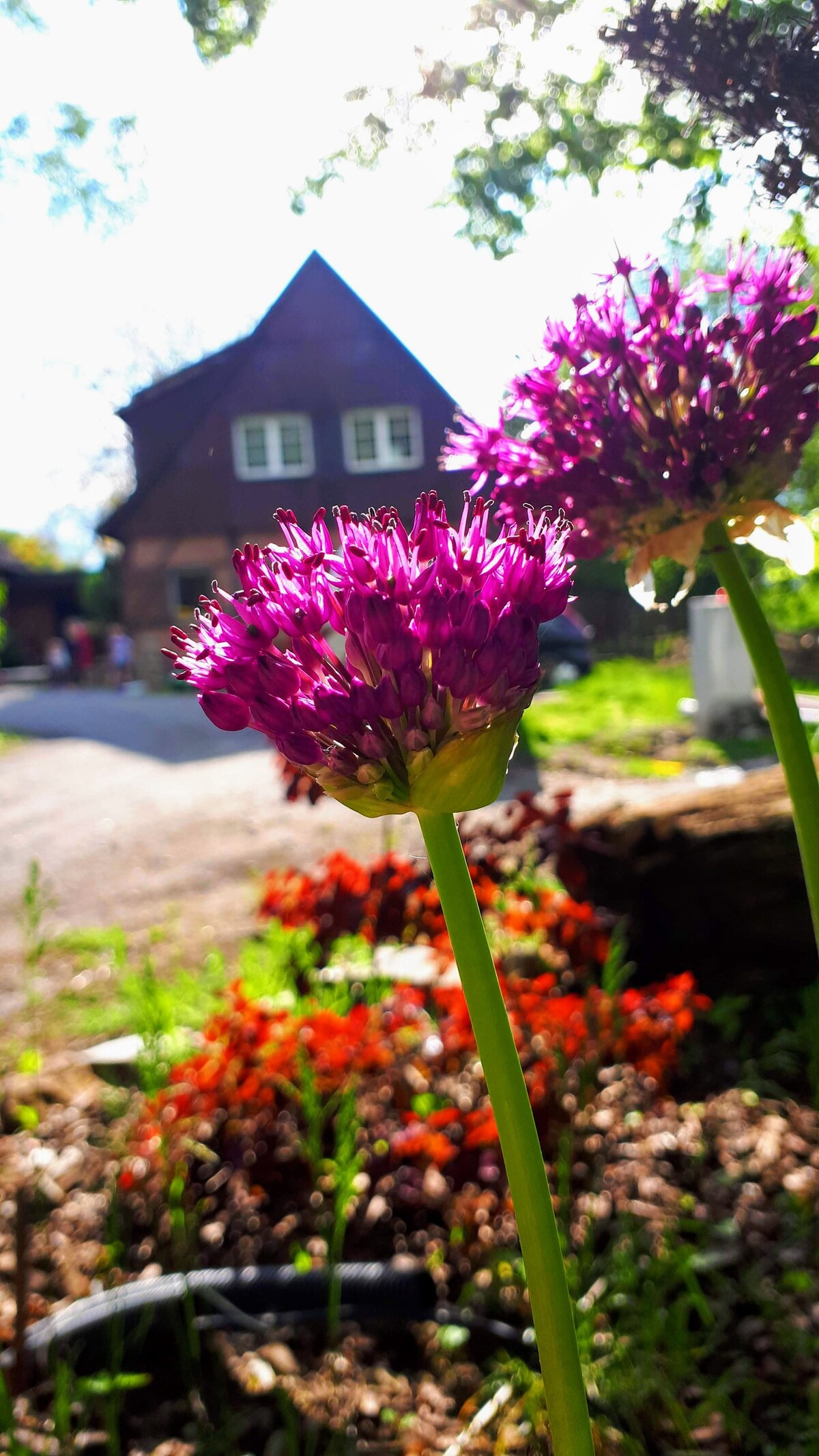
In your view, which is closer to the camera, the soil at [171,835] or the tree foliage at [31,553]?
the soil at [171,835]

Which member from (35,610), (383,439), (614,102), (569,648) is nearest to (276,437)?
(383,439)

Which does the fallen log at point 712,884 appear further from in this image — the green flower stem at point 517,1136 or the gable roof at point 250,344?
the green flower stem at point 517,1136

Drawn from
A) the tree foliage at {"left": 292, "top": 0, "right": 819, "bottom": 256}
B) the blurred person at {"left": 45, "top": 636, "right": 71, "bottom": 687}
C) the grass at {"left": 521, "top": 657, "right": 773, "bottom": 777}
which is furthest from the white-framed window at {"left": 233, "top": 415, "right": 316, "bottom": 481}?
the blurred person at {"left": 45, "top": 636, "right": 71, "bottom": 687}

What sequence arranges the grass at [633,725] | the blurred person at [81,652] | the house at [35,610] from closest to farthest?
the grass at [633,725] → the blurred person at [81,652] → the house at [35,610]

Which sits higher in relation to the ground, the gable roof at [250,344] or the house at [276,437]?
the gable roof at [250,344]

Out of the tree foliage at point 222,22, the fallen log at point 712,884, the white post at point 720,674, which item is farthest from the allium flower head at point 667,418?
the white post at point 720,674

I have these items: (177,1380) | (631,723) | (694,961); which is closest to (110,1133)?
(177,1380)

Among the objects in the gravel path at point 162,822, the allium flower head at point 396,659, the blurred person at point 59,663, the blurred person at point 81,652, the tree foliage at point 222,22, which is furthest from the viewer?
the blurred person at point 59,663

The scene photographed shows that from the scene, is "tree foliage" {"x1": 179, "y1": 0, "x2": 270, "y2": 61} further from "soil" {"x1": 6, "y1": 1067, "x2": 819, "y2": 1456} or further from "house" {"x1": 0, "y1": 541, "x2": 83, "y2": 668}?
"house" {"x1": 0, "y1": 541, "x2": 83, "y2": 668}

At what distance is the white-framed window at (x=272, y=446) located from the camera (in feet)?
5.05

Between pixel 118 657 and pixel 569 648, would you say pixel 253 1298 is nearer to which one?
pixel 569 648

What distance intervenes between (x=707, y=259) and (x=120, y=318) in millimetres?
1022

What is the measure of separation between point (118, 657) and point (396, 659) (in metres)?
9.35

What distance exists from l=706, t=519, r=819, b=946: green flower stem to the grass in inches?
175
